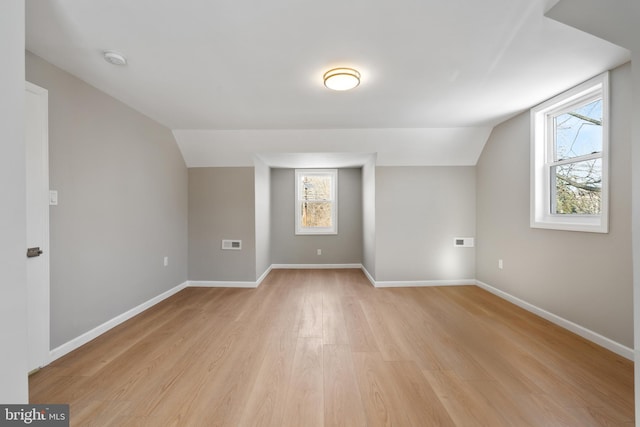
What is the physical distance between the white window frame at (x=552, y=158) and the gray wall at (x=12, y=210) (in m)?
3.94

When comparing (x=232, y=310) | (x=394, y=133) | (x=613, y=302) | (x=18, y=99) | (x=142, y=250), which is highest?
(x=394, y=133)

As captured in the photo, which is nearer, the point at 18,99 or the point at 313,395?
the point at 18,99

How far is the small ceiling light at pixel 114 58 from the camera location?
192 centimetres

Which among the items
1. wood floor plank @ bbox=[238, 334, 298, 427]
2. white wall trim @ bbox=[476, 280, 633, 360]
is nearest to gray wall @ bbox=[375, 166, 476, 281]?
white wall trim @ bbox=[476, 280, 633, 360]

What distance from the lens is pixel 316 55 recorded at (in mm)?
1977

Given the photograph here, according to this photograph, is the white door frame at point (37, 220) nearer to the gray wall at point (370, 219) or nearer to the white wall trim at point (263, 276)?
the white wall trim at point (263, 276)

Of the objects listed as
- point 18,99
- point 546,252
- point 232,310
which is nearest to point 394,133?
point 546,252

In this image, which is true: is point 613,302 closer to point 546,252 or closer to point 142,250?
point 546,252

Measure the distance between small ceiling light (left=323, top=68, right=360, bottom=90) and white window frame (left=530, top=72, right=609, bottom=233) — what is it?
2139 millimetres

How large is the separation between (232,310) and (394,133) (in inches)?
127

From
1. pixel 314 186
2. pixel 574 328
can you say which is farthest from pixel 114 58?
pixel 574 328

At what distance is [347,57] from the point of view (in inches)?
78.7

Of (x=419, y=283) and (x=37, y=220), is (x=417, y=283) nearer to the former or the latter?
(x=419, y=283)

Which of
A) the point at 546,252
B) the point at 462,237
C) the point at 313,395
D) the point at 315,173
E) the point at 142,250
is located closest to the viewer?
the point at 313,395
